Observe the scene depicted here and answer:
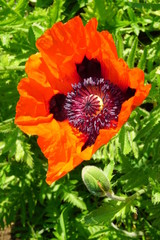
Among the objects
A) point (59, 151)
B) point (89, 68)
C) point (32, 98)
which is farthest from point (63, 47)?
point (59, 151)

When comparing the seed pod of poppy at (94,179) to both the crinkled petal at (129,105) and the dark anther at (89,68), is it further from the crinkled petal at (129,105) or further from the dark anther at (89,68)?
the dark anther at (89,68)

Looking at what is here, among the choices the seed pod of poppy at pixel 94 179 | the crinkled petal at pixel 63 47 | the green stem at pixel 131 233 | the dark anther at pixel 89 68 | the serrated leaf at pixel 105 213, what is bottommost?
the green stem at pixel 131 233

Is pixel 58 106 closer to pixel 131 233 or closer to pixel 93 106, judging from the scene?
pixel 93 106

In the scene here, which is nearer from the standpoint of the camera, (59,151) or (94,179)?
(94,179)

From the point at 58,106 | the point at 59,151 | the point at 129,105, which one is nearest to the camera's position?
the point at 129,105

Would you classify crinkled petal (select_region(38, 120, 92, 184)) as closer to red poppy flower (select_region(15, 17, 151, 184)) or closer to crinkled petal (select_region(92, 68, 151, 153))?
red poppy flower (select_region(15, 17, 151, 184))

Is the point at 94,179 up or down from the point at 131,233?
up

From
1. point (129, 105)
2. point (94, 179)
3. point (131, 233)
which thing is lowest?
point (131, 233)

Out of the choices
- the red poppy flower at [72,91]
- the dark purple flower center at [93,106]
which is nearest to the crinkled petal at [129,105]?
the red poppy flower at [72,91]
